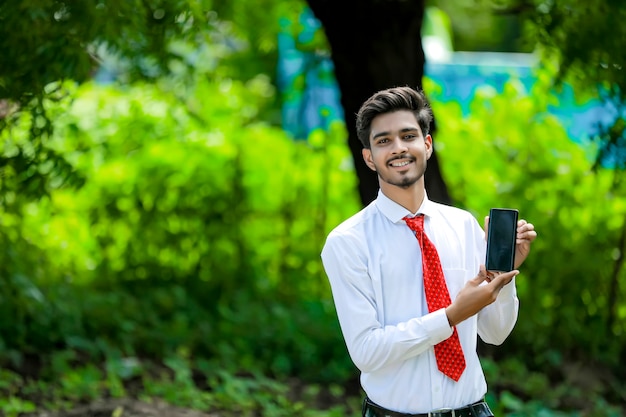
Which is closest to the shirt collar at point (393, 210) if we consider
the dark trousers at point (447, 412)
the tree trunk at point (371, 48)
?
the dark trousers at point (447, 412)

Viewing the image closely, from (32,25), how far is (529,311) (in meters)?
3.82

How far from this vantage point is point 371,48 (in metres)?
5.59

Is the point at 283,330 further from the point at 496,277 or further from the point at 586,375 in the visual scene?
the point at 496,277

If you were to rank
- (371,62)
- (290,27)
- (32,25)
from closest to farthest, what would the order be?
(32,25) < (371,62) < (290,27)

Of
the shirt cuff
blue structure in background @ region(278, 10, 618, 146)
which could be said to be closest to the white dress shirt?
the shirt cuff

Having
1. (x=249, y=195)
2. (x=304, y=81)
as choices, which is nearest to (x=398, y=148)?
(x=304, y=81)

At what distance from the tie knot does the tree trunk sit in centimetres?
279

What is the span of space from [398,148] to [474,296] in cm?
48

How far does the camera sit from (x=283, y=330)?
21.2 feet

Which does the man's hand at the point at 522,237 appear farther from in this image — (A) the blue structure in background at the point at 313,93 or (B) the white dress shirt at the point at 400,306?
(A) the blue structure in background at the point at 313,93

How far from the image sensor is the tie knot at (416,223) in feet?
9.27

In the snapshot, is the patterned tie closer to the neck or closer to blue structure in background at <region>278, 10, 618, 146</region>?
the neck

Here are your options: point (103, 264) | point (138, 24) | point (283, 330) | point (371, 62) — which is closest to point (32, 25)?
point (138, 24)

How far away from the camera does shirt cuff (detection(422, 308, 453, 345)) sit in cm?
265
